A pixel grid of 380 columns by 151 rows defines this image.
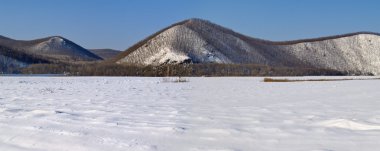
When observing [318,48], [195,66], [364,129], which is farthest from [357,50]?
[364,129]

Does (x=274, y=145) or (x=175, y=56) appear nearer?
(x=274, y=145)

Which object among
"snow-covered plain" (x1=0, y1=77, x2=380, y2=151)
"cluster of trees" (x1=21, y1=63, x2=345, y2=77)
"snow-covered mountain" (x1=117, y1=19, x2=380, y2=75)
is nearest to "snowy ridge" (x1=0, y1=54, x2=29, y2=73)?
"cluster of trees" (x1=21, y1=63, x2=345, y2=77)

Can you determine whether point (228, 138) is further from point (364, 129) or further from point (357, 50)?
point (357, 50)

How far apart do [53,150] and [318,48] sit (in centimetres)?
14991

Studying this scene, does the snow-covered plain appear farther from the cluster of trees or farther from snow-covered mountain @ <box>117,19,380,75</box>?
snow-covered mountain @ <box>117,19,380,75</box>

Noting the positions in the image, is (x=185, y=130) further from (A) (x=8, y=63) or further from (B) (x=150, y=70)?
(A) (x=8, y=63)

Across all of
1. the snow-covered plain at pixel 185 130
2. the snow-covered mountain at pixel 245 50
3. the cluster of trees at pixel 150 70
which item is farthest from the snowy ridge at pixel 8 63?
the snow-covered plain at pixel 185 130

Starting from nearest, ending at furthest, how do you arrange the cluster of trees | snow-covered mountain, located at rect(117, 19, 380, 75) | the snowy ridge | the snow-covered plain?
the snow-covered plain
the cluster of trees
the snowy ridge
snow-covered mountain, located at rect(117, 19, 380, 75)

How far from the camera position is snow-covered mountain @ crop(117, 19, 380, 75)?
115 metres

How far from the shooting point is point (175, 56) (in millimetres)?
107312

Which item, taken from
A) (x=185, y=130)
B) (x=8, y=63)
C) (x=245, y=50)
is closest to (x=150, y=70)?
(x=8, y=63)

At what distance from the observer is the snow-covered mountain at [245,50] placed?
377 ft

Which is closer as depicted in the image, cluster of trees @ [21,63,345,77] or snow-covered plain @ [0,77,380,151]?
snow-covered plain @ [0,77,380,151]

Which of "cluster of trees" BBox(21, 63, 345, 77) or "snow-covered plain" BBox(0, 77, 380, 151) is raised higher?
"cluster of trees" BBox(21, 63, 345, 77)
